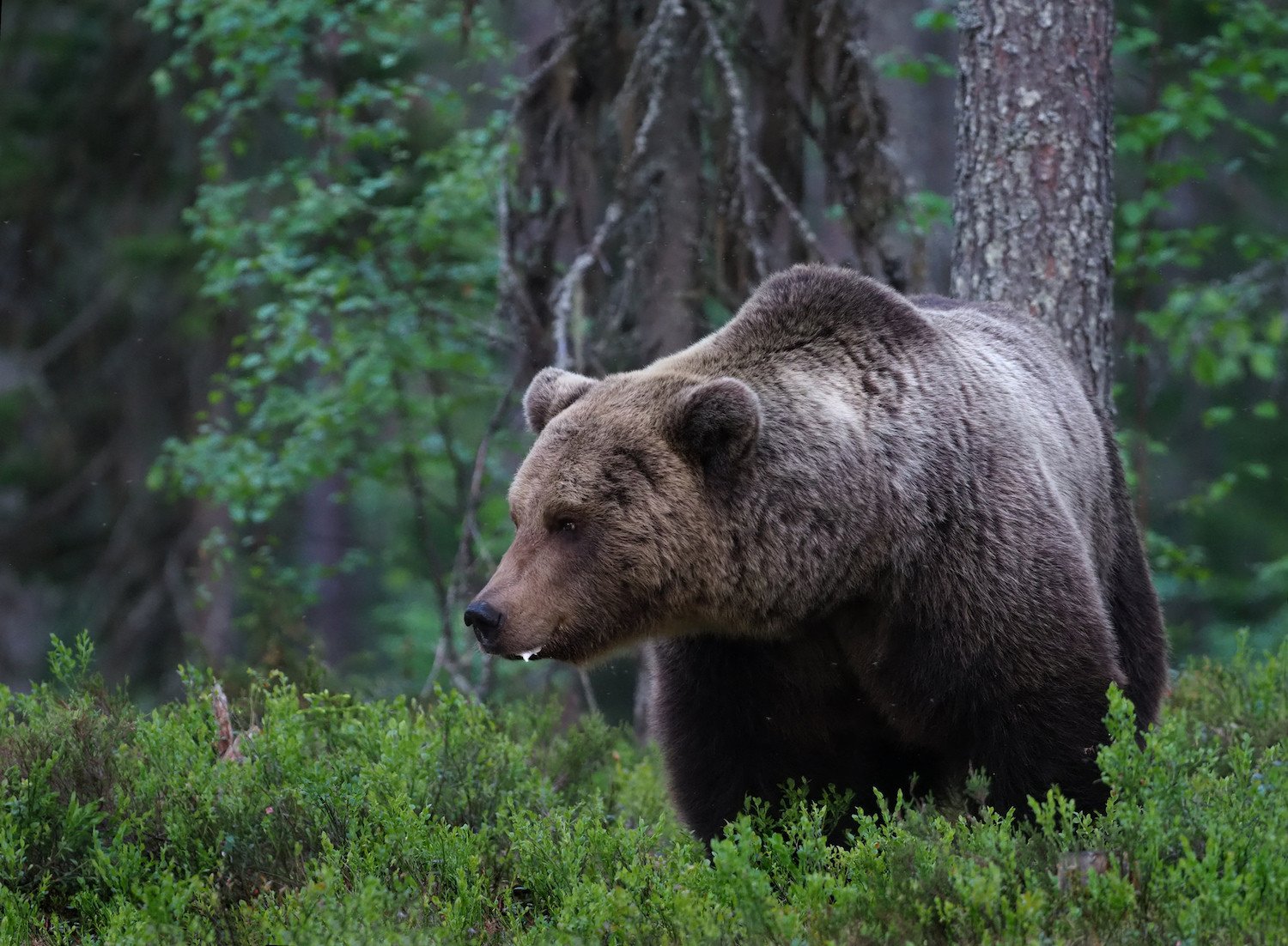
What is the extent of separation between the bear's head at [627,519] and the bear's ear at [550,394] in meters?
0.36

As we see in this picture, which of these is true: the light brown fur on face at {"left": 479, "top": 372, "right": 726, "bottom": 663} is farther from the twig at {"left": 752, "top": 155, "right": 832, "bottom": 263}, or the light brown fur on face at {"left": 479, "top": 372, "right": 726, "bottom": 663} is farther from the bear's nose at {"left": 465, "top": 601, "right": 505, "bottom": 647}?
Result: the twig at {"left": 752, "top": 155, "right": 832, "bottom": 263}

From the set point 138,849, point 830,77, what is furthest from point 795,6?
point 138,849

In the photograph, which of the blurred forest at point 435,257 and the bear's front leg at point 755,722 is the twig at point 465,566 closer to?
the blurred forest at point 435,257

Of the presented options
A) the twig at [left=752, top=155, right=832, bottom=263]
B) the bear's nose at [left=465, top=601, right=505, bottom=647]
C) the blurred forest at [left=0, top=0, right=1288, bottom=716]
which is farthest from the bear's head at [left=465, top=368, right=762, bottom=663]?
the twig at [left=752, top=155, right=832, bottom=263]

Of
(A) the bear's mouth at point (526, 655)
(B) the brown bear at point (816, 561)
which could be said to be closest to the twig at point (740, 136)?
(B) the brown bear at point (816, 561)

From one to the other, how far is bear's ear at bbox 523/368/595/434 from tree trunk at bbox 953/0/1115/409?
2.63 meters

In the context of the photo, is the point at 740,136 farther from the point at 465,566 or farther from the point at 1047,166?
the point at 465,566

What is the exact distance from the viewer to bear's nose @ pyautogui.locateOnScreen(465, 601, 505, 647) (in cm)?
393

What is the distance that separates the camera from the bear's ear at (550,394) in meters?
4.60

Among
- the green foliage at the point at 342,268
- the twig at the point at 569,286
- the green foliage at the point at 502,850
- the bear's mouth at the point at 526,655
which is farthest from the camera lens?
the green foliage at the point at 342,268

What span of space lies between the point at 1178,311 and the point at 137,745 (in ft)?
29.0

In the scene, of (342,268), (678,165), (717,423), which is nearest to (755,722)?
(717,423)

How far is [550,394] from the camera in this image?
4.63 metres

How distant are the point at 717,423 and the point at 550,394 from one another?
29.5 inches
